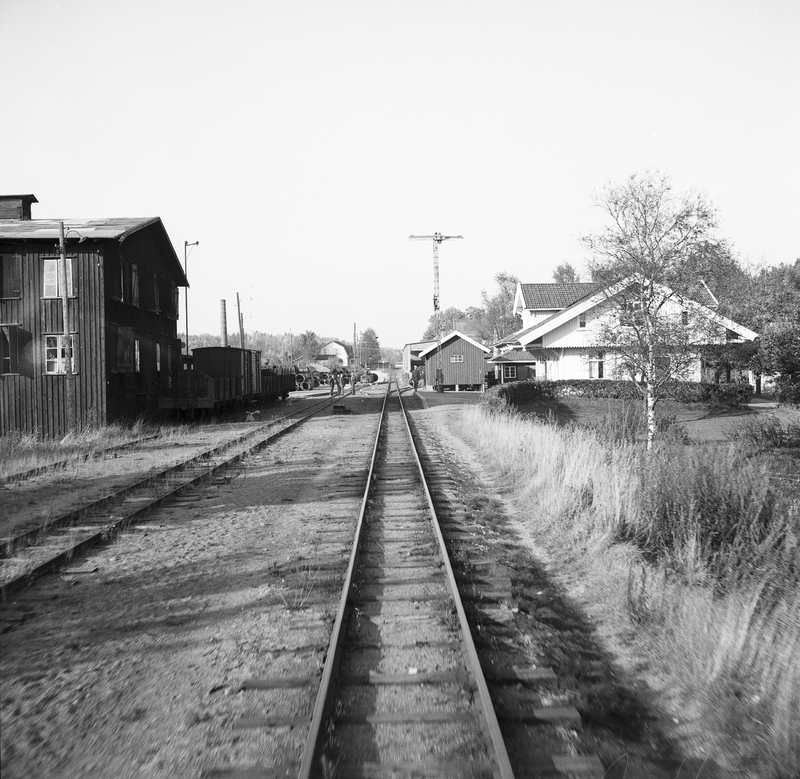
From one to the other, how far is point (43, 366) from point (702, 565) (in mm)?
20963

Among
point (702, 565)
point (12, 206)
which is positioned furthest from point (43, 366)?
point (702, 565)

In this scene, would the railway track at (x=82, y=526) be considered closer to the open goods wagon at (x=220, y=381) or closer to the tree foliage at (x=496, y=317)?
the open goods wagon at (x=220, y=381)

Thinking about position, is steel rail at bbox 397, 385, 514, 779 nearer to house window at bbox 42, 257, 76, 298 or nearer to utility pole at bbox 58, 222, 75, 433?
utility pole at bbox 58, 222, 75, 433

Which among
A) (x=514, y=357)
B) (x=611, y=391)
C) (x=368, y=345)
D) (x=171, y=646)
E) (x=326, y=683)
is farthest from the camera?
(x=368, y=345)

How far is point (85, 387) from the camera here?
21.2 metres

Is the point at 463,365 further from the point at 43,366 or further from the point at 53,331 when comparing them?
the point at 43,366

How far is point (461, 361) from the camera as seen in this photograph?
5456cm

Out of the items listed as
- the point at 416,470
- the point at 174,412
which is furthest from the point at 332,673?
the point at 174,412

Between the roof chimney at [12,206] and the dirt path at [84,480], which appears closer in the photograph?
the dirt path at [84,480]

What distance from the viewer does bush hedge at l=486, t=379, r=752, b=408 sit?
18.3m

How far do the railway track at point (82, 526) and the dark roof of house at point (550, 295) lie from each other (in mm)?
37467

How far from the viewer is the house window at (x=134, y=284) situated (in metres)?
24.3

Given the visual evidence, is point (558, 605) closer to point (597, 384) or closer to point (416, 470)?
point (416, 470)

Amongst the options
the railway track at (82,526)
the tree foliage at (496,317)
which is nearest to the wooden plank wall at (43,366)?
the railway track at (82,526)
